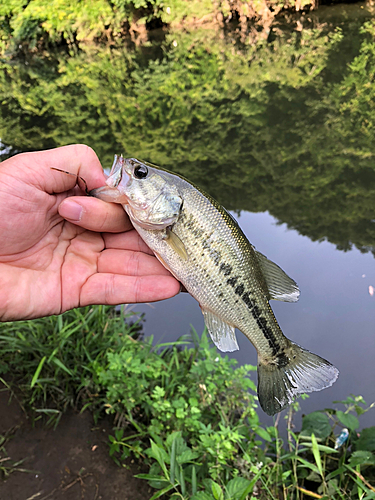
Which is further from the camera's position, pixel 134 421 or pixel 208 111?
pixel 208 111

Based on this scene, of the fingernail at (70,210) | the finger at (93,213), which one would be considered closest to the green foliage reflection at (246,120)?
the finger at (93,213)

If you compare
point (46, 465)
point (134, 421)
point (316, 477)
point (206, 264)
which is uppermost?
point (206, 264)

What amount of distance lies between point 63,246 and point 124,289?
59 centimetres

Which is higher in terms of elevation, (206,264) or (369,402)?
(206,264)

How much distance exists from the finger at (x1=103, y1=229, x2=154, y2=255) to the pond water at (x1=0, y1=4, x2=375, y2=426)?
2370 mm

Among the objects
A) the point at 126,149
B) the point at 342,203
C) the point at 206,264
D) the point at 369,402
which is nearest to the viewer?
the point at 206,264

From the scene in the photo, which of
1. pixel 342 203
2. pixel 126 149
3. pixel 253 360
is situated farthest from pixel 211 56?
pixel 253 360

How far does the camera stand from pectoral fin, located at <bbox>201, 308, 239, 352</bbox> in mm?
2473

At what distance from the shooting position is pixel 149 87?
568 inches

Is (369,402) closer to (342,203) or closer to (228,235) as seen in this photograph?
(228,235)

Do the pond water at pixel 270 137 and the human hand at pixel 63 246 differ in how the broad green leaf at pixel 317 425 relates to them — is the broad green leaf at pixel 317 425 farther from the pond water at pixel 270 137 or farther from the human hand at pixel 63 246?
the human hand at pixel 63 246

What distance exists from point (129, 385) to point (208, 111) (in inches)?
429

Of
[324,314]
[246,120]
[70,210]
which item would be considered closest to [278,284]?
[70,210]

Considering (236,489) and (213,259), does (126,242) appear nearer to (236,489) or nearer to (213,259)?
(213,259)
